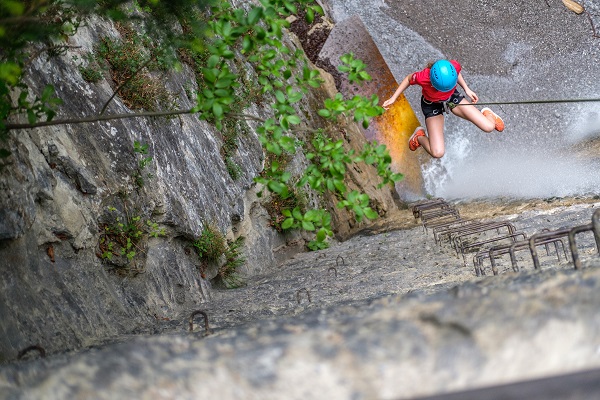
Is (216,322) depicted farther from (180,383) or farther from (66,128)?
(180,383)

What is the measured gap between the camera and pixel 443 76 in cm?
846

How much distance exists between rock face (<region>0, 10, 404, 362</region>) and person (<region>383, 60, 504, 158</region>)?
2.17 metres

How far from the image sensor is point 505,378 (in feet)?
6.27

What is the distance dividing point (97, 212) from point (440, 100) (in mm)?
4320

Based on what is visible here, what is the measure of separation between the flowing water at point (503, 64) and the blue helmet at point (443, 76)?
5317 millimetres

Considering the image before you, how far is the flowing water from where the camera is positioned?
46.0 feet

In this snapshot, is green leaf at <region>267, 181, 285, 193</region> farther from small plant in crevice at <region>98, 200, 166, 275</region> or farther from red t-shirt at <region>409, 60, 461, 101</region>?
red t-shirt at <region>409, 60, 461, 101</region>

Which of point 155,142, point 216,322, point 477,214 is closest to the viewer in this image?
point 216,322

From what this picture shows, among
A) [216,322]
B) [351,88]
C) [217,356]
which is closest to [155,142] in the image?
[216,322]

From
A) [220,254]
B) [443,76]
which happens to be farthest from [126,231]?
[443,76]

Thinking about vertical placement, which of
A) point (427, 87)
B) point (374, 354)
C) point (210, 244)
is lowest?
point (374, 354)

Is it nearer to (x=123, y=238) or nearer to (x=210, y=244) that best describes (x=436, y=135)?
(x=210, y=244)

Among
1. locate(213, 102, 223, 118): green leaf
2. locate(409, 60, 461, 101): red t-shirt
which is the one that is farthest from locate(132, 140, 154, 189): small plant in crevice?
locate(409, 60, 461, 101): red t-shirt

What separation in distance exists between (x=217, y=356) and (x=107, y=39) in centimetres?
585
